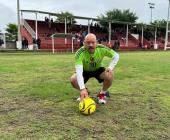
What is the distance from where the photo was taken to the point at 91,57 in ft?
23.6

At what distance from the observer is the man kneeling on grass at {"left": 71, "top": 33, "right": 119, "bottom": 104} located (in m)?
6.89

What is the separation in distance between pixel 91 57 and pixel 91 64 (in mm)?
212

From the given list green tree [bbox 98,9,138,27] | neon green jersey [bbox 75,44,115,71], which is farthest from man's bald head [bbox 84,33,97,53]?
green tree [bbox 98,9,138,27]

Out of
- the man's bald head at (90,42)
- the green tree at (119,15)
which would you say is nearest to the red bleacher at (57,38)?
the green tree at (119,15)

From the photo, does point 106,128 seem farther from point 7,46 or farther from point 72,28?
point 72,28

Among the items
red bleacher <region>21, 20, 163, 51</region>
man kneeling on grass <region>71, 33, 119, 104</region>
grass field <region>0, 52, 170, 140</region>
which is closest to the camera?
grass field <region>0, 52, 170, 140</region>

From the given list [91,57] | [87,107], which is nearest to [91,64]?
[91,57]

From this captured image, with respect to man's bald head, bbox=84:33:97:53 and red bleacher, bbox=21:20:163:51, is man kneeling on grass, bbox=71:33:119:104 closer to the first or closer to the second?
man's bald head, bbox=84:33:97:53

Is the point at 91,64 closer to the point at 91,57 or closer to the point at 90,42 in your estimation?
the point at 91,57

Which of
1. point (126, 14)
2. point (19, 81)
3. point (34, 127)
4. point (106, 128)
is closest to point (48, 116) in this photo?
point (34, 127)

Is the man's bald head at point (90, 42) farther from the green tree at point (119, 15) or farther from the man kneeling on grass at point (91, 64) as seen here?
the green tree at point (119, 15)

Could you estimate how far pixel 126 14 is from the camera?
89750 mm

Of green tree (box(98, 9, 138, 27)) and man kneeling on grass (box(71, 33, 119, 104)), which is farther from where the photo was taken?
green tree (box(98, 9, 138, 27))

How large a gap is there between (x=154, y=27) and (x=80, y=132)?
70118 mm
